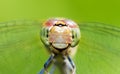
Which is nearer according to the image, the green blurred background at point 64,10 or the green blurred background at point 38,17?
the green blurred background at point 38,17

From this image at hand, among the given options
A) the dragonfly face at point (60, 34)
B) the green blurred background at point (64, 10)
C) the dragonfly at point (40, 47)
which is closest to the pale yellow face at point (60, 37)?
the dragonfly face at point (60, 34)

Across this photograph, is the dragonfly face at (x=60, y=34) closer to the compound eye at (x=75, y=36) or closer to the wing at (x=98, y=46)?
the compound eye at (x=75, y=36)

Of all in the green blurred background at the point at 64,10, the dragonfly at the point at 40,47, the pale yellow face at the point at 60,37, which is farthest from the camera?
the green blurred background at the point at 64,10

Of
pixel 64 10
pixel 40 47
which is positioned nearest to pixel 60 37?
pixel 40 47

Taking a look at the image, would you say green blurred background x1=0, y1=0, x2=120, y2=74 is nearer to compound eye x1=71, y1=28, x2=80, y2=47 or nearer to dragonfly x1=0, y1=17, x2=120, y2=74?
dragonfly x1=0, y1=17, x2=120, y2=74

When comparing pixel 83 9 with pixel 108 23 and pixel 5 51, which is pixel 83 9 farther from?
pixel 5 51

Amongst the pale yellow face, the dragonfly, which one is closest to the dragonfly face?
the pale yellow face

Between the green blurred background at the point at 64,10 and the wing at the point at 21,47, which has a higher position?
the green blurred background at the point at 64,10
